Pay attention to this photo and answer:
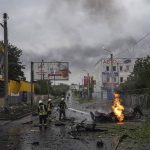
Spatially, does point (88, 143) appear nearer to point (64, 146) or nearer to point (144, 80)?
point (64, 146)

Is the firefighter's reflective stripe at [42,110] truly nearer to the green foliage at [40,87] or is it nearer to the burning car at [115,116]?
the burning car at [115,116]

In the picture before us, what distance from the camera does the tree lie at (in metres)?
91.1

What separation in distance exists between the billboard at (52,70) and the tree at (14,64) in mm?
4627

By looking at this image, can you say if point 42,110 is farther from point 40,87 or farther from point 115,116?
point 40,87

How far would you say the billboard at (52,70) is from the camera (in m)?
87.2

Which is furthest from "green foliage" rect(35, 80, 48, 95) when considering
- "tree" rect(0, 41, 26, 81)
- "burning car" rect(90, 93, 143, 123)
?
"burning car" rect(90, 93, 143, 123)

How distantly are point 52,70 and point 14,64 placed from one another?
893 centimetres

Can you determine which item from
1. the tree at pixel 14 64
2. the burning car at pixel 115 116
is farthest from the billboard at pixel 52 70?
the burning car at pixel 115 116

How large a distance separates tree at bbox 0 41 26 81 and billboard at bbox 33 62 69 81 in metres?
4.63

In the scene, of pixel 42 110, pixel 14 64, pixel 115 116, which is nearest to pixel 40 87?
pixel 14 64

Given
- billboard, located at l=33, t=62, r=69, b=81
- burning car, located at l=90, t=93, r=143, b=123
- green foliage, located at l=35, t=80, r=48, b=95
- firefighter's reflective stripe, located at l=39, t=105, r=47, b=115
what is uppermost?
billboard, located at l=33, t=62, r=69, b=81

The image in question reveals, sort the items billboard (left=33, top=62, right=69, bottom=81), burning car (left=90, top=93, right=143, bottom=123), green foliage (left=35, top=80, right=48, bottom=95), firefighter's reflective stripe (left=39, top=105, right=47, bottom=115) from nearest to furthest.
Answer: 1. firefighter's reflective stripe (left=39, top=105, right=47, bottom=115)
2. burning car (left=90, top=93, right=143, bottom=123)
3. billboard (left=33, top=62, right=69, bottom=81)
4. green foliage (left=35, top=80, right=48, bottom=95)

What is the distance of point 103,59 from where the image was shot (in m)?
126

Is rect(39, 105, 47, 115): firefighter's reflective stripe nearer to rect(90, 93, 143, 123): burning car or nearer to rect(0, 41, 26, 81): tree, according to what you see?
rect(90, 93, 143, 123): burning car
